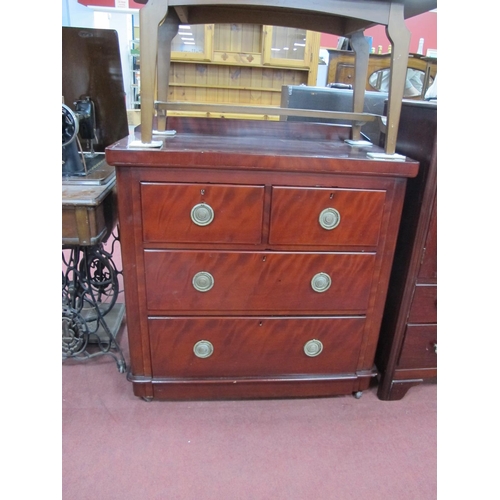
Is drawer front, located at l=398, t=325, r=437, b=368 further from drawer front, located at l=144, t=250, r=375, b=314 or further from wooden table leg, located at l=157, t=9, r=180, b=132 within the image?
wooden table leg, located at l=157, t=9, r=180, b=132

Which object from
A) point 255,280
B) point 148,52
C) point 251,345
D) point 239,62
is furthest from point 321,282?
point 239,62

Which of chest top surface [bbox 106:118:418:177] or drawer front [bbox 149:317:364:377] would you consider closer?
chest top surface [bbox 106:118:418:177]

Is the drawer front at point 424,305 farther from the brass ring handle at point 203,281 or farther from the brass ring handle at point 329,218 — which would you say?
the brass ring handle at point 203,281

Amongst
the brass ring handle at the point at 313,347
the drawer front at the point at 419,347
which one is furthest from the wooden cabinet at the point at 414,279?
the brass ring handle at the point at 313,347

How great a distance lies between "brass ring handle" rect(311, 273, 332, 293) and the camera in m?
1.17

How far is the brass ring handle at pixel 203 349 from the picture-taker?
123cm

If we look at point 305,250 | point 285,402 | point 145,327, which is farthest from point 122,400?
point 305,250

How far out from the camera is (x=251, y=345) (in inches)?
49.0

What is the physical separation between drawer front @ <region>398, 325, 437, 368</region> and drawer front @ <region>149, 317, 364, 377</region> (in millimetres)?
166

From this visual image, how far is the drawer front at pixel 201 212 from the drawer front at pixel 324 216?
→ 6cm

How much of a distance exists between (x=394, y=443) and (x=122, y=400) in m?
0.92

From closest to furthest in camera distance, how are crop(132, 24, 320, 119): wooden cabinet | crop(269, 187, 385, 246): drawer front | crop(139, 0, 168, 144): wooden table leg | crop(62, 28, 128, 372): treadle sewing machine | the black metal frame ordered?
1. crop(139, 0, 168, 144): wooden table leg
2. crop(269, 187, 385, 246): drawer front
3. crop(62, 28, 128, 372): treadle sewing machine
4. the black metal frame
5. crop(132, 24, 320, 119): wooden cabinet

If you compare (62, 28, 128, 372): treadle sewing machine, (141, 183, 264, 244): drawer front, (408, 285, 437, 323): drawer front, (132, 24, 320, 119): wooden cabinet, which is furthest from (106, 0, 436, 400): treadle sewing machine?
(132, 24, 320, 119): wooden cabinet

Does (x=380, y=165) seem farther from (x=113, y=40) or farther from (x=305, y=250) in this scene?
(x=113, y=40)
